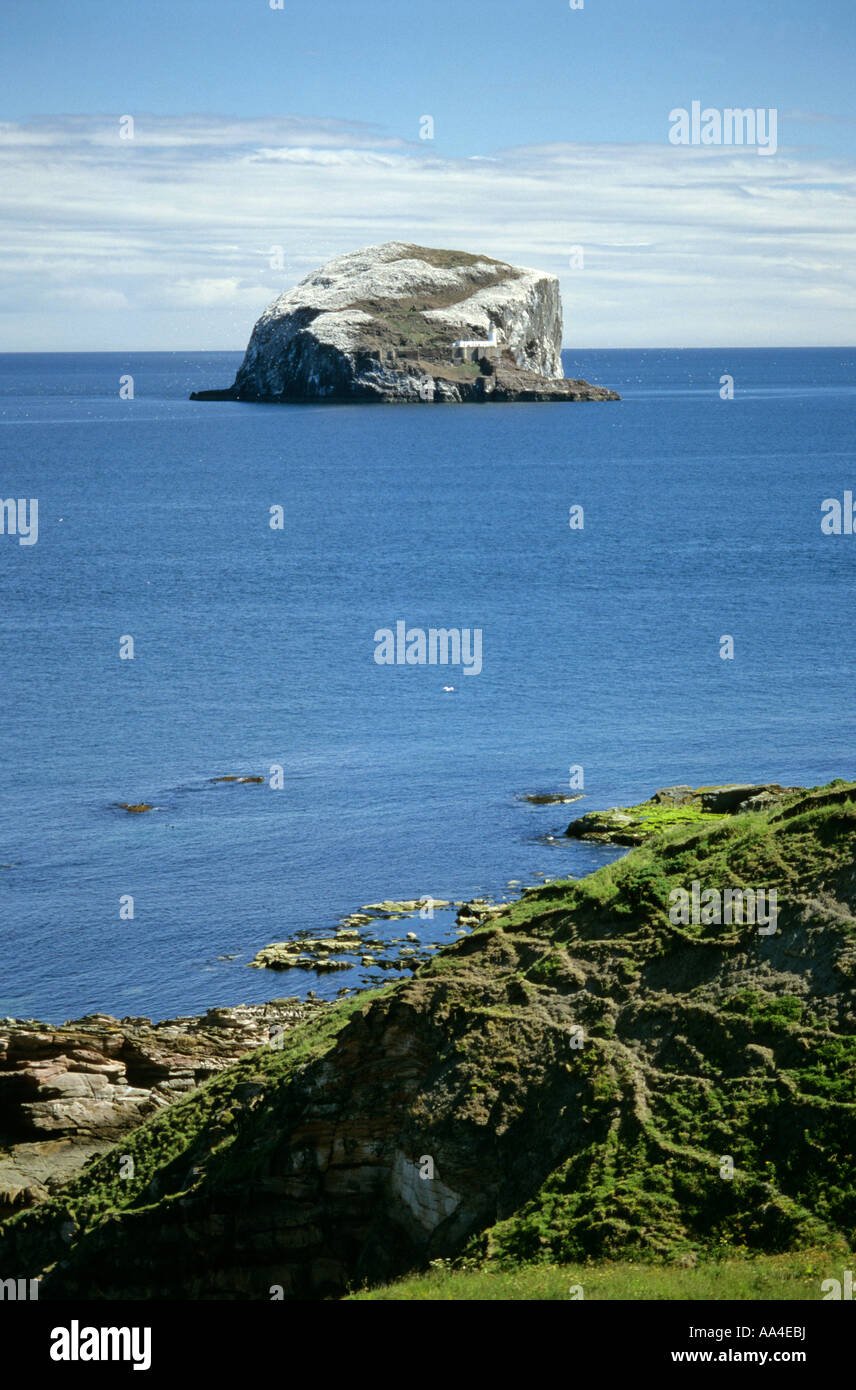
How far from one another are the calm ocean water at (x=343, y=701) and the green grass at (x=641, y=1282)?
69.2 feet

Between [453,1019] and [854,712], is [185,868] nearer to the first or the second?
[453,1019]

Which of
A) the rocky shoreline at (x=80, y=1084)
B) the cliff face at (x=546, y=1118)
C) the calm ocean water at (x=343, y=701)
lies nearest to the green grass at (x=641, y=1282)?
the cliff face at (x=546, y=1118)

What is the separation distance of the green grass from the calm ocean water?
69.2 feet

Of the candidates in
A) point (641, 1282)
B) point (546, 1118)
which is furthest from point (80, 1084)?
point (641, 1282)

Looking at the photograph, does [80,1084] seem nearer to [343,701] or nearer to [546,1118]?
[546,1118]

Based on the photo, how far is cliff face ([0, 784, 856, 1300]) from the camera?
2016 cm

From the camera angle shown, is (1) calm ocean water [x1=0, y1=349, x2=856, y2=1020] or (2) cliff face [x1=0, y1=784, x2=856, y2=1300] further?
(1) calm ocean water [x1=0, y1=349, x2=856, y2=1020]

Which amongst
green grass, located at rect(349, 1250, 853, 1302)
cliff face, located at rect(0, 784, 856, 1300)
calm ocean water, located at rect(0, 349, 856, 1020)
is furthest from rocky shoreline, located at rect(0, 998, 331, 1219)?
green grass, located at rect(349, 1250, 853, 1302)

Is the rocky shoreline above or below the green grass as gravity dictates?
below

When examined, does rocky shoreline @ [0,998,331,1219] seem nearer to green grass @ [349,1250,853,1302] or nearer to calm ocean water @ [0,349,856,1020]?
calm ocean water @ [0,349,856,1020]

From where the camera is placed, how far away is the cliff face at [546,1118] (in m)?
20.2
